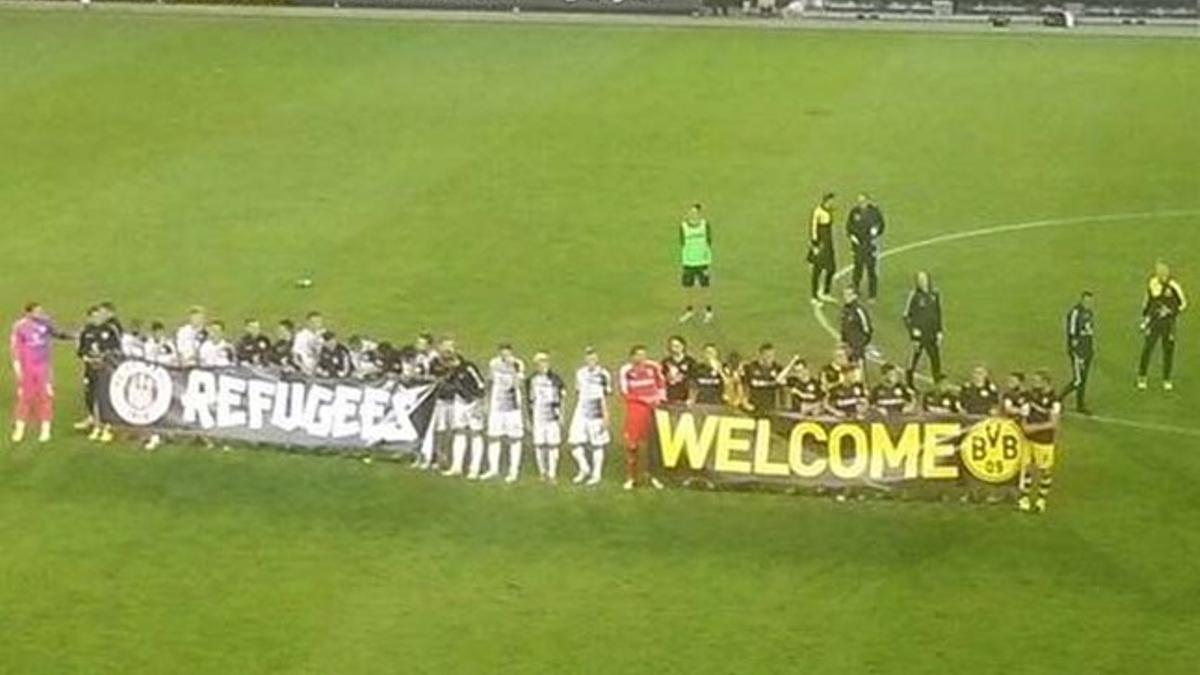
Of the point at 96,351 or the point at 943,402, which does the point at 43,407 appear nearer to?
the point at 96,351

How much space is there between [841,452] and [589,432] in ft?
8.74

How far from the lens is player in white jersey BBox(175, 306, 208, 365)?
78.3 feet

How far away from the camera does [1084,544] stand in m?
21.3

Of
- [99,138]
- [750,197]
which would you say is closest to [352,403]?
[750,197]

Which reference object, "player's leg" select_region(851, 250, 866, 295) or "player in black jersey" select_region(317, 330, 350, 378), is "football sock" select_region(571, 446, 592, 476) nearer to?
"player in black jersey" select_region(317, 330, 350, 378)

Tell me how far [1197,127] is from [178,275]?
20.8 m

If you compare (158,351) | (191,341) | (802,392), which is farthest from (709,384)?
(158,351)

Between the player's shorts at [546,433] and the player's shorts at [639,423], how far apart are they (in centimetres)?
76

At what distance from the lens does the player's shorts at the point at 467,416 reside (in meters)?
23.0

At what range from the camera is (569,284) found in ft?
101

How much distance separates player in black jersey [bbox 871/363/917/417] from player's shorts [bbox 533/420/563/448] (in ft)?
10.9

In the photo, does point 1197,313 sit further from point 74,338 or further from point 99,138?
point 99,138

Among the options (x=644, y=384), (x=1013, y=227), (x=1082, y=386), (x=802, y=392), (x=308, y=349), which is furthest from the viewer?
(x=1013, y=227)

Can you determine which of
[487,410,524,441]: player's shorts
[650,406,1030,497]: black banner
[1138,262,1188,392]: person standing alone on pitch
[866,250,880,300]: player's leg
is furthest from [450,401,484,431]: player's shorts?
[866,250,880,300]: player's leg
